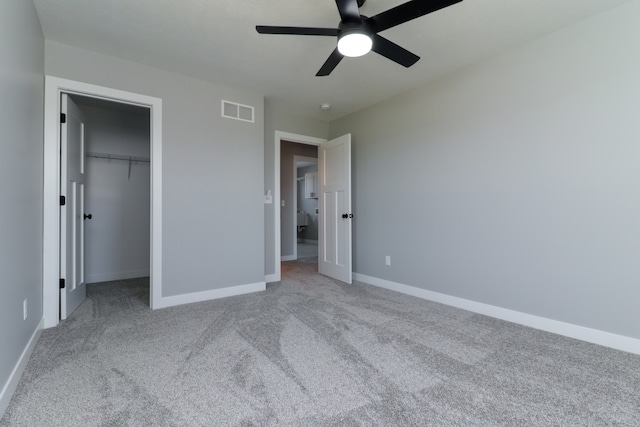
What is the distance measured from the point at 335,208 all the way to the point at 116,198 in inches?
124

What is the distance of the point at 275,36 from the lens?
7.98ft

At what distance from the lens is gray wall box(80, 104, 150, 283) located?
405 cm

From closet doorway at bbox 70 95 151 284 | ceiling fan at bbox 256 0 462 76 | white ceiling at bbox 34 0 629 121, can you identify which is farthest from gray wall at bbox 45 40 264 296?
ceiling fan at bbox 256 0 462 76

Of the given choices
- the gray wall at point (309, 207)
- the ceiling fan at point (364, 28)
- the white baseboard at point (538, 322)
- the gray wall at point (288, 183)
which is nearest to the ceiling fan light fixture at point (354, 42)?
the ceiling fan at point (364, 28)

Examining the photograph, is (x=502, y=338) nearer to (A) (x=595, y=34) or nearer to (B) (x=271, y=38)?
(A) (x=595, y=34)

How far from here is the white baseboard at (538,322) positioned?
209 centimetres

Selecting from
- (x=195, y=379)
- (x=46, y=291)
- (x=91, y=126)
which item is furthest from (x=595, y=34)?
(x=91, y=126)

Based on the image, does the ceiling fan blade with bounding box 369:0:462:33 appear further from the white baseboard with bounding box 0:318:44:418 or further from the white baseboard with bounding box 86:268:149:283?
the white baseboard with bounding box 86:268:149:283

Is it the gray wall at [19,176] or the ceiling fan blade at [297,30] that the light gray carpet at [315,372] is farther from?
the ceiling fan blade at [297,30]

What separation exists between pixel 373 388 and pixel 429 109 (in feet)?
9.39

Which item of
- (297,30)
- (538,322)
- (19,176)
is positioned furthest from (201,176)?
(538,322)

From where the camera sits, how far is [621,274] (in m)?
2.10

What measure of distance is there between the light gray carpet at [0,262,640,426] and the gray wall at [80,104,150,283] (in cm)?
161

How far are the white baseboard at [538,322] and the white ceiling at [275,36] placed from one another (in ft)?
7.70
